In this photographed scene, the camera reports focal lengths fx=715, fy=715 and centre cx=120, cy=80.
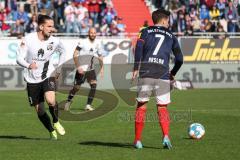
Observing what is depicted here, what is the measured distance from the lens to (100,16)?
37688 millimetres

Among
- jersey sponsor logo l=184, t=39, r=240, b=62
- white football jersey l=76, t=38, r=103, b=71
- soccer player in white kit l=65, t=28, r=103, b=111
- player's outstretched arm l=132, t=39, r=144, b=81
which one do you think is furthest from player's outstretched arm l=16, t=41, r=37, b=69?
jersey sponsor logo l=184, t=39, r=240, b=62

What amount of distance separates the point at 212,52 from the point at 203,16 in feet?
15.0

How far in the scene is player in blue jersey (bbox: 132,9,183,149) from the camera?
12.6 metres

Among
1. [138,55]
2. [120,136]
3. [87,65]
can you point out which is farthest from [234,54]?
[138,55]

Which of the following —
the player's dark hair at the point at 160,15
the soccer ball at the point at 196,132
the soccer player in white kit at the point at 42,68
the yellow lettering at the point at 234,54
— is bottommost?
the yellow lettering at the point at 234,54

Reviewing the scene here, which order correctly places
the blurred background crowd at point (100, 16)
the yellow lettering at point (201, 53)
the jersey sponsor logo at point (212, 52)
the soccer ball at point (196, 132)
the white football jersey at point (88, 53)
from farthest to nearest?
the blurred background crowd at point (100, 16)
the yellow lettering at point (201, 53)
the jersey sponsor logo at point (212, 52)
the white football jersey at point (88, 53)
the soccer ball at point (196, 132)

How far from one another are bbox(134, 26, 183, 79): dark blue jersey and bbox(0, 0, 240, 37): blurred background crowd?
70.5 feet

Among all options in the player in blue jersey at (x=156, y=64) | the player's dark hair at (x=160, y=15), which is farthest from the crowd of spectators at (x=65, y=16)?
the player's dark hair at (x=160, y=15)

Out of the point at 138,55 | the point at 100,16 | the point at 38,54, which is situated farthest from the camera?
the point at 100,16

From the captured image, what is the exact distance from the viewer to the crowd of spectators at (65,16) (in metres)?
34.4

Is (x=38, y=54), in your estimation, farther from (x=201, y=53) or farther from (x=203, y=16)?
(x=203, y=16)

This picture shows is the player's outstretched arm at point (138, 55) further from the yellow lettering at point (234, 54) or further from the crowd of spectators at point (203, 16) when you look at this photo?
the crowd of spectators at point (203, 16)

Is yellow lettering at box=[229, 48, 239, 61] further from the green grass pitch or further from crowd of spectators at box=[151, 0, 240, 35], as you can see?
the green grass pitch

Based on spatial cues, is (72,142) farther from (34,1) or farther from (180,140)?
(34,1)
